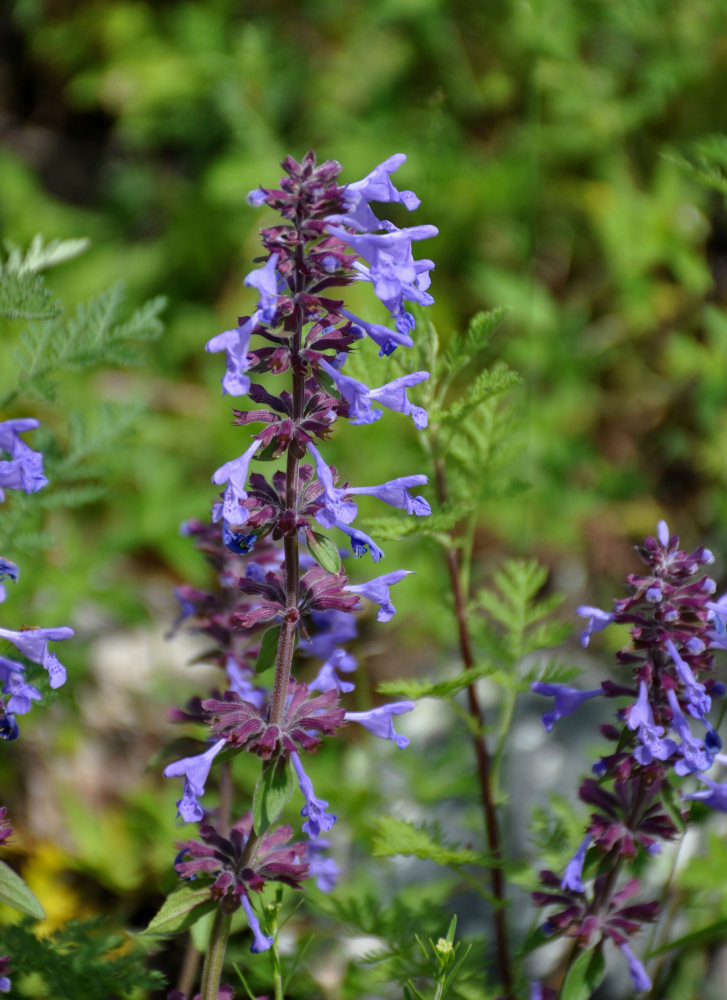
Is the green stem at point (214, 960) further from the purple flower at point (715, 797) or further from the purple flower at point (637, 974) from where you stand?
the purple flower at point (715, 797)

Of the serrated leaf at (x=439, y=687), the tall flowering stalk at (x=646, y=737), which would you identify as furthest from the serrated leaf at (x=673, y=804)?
the serrated leaf at (x=439, y=687)

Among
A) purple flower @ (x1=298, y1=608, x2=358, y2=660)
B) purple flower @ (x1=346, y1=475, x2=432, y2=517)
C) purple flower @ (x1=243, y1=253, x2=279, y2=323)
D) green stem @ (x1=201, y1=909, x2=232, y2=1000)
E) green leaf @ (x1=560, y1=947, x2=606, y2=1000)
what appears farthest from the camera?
purple flower @ (x1=298, y1=608, x2=358, y2=660)

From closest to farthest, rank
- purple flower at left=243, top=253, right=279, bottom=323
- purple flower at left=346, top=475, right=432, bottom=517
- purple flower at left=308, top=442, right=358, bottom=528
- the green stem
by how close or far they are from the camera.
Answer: purple flower at left=243, top=253, right=279, bottom=323 < purple flower at left=308, top=442, right=358, bottom=528 < purple flower at left=346, top=475, right=432, bottom=517 < the green stem

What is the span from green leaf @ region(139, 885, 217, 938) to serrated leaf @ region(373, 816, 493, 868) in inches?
13.9

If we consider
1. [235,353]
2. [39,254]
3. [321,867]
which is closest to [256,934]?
[321,867]

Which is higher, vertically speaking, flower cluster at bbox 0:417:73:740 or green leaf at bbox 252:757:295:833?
flower cluster at bbox 0:417:73:740

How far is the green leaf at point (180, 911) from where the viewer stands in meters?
1.86

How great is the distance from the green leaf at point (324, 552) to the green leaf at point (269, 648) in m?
0.21

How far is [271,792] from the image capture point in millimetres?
1794

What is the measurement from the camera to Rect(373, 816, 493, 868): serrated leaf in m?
1.96

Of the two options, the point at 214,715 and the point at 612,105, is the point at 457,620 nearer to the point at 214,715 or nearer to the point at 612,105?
the point at 214,715

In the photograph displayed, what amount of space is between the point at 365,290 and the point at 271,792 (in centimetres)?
404

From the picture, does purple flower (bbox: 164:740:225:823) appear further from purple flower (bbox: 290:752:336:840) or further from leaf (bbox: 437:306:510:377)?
leaf (bbox: 437:306:510:377)

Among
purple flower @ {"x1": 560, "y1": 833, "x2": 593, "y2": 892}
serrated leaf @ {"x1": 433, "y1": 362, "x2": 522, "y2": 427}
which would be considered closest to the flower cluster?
serrated leaf @ {"x1": 433, "y1": 362, "x2": 522, "y2": 427}
